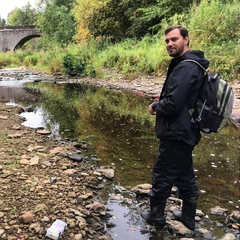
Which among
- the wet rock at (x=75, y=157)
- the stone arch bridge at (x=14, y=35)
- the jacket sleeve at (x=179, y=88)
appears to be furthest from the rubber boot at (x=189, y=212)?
the stone arch bridge at (x=14, y=35)

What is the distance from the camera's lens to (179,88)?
2.32 m

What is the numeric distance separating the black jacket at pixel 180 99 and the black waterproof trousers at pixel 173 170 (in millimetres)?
111

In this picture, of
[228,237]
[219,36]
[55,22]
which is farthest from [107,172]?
[55,22]

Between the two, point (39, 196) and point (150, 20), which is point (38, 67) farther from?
point (39, 196)

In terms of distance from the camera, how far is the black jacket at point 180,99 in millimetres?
2320

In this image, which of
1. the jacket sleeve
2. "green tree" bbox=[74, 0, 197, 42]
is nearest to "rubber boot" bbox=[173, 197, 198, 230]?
the jacket sleeve

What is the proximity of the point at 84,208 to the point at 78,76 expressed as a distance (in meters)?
14.5

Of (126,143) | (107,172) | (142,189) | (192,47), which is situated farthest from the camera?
(192,47)

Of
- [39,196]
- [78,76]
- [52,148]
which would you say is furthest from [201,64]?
[78,76]

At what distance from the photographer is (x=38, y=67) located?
2364 cm

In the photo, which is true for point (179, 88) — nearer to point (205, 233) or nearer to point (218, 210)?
point (205, 233)

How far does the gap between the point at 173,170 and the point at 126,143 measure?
2.88 meters

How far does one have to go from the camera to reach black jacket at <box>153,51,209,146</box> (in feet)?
7.61

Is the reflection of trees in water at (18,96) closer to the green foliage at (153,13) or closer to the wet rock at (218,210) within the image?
the wet rock at (218,210)
